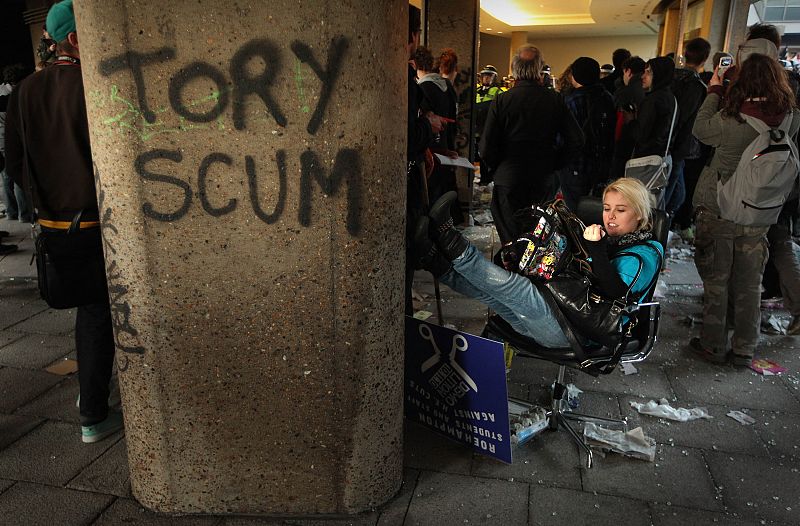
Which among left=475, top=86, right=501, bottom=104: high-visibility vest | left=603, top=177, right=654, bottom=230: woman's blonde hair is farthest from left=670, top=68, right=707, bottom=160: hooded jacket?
left=475, top=86, right=501, bottom=104: high-visibility vest

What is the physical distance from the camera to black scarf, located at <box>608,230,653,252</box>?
9.16ft

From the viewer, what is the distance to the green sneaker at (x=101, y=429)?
2916 millimetres

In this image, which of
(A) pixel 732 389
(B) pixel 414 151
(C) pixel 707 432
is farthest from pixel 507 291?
(A) pixel 732 389

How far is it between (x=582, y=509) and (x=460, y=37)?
6.26 m

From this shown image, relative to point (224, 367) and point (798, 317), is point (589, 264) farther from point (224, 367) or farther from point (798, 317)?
point (798, 317)

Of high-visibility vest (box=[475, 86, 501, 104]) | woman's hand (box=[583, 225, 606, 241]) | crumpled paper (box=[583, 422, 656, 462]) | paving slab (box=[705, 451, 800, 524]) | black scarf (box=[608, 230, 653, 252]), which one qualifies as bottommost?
paving slab (box=[705, 451, 800, 524])

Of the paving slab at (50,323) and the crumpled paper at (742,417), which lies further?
the paving slab at (50,323)

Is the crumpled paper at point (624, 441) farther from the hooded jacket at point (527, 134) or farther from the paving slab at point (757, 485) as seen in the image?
the hooded jacket at point (527, 134)

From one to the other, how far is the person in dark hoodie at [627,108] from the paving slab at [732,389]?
2522 millimetres

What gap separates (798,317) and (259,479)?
391 cm

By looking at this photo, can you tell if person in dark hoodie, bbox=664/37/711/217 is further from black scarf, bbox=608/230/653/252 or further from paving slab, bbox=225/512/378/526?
paving slab, bbox=225/512/378/526

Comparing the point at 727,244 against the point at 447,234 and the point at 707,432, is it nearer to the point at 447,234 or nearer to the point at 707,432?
the point at 707,432

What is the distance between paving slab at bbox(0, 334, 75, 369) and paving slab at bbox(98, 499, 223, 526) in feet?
5.58

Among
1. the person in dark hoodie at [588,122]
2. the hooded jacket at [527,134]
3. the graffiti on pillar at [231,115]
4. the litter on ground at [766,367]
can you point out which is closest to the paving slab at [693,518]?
the litter on ground at [766,367]
